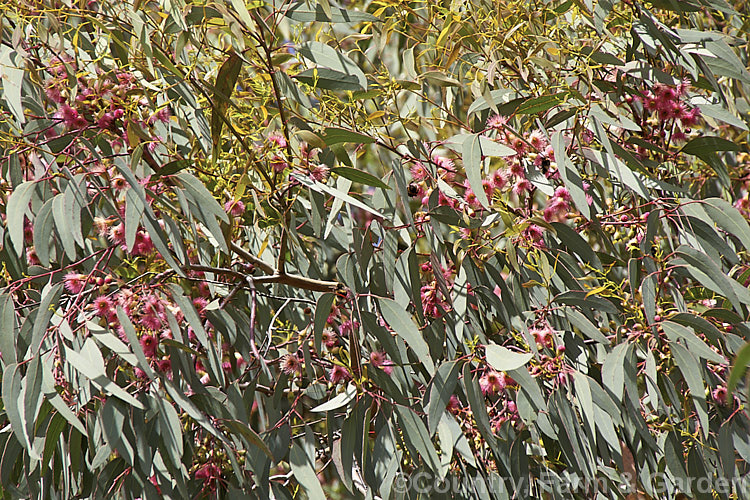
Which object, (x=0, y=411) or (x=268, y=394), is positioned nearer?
(x=0, y=411)

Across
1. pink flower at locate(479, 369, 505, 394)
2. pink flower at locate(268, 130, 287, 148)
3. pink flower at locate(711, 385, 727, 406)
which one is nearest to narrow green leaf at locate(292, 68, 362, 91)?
pink flower at locate(268, 130, 287, 148)

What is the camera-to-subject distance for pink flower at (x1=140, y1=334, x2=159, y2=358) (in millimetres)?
1223

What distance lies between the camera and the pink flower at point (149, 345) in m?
1.22

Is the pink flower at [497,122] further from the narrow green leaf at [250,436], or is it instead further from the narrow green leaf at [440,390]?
the narrow green leaf at [250,436]

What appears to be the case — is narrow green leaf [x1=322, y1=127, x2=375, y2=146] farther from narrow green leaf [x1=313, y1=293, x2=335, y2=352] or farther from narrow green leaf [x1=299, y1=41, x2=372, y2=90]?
narrow green leaf [x1=313, y1=293, x2=335, y2=352]

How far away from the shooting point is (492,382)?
1236mm

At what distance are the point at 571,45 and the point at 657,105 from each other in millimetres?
206

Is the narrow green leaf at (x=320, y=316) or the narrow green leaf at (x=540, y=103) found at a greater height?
the narrow green leaf at (x=540, y=103)

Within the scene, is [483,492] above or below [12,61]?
below

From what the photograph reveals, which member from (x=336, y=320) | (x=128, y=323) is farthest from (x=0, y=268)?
(x=336, y=320)

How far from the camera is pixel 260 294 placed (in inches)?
58.1

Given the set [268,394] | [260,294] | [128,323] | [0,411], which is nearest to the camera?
[128,323]

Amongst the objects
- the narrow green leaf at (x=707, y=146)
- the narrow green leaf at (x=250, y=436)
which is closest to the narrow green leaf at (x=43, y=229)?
the narrow green leaf at (x=250, y=436)

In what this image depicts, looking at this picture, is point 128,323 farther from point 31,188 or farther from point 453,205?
point 453,205
